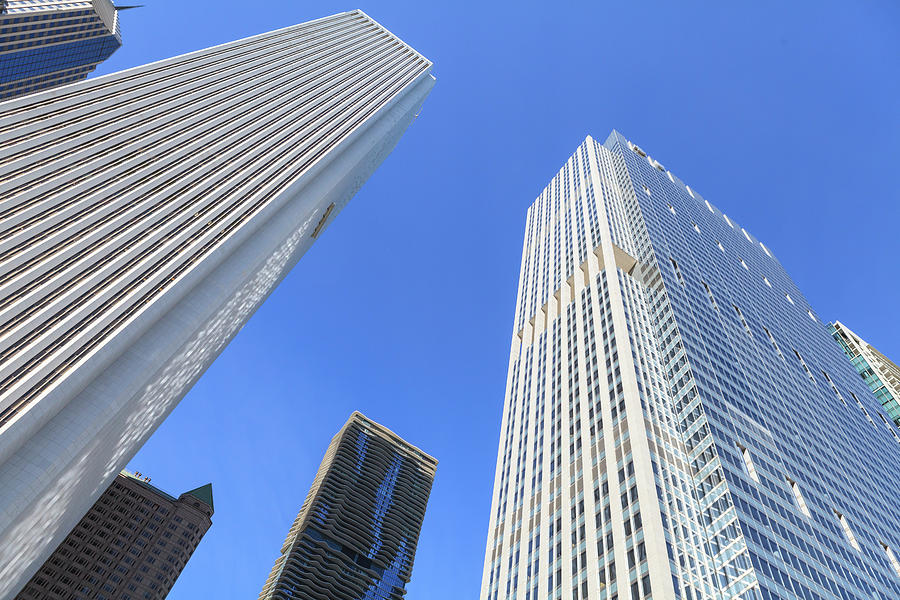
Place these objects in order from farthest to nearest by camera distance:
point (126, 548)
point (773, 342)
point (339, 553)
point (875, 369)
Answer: point (339, 553) → point (875, 369) → point (126, 548) → point (773, 342)

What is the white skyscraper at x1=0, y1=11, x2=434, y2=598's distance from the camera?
5006cm

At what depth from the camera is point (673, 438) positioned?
7644cm

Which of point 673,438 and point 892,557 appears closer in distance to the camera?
point 673,438

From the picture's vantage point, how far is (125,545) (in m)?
148

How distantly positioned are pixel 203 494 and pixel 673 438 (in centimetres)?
14800

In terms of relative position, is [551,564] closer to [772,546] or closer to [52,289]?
[772,546]

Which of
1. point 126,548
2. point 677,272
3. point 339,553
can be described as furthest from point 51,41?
point 677,272

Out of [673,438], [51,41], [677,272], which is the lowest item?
[673,438]

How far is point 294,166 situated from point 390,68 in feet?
253

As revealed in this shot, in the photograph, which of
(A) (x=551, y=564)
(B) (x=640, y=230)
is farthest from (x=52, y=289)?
(B) (x=640, y=230)

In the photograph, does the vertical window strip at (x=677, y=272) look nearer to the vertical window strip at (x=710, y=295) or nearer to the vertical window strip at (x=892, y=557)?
the vertical window strip at (x=710, y=295)

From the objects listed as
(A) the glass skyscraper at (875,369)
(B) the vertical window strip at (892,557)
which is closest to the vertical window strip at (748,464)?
(B) the vertical window strip at (892,557)

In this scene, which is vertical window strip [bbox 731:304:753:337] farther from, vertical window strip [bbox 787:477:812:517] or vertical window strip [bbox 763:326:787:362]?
vertical window strip [bbox 787:477:812:517]

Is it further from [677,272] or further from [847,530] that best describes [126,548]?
[847,530]
